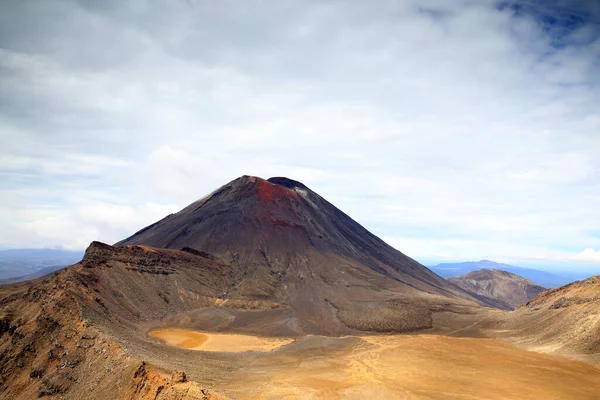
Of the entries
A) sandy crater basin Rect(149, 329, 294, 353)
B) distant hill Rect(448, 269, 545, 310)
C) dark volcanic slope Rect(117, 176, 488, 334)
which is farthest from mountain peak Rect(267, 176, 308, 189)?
distant hill Rect(448, 269, 545, 310)

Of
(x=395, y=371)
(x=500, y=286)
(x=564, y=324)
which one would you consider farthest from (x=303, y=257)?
(x=500, y=286)

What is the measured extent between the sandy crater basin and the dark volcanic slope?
5.83m

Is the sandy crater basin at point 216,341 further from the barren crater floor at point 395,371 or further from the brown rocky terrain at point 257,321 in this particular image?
A: the brown rocky terrain at point 257,321

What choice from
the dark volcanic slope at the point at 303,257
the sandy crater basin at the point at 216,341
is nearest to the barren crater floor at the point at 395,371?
the sandy crater basin at the point at 216,341

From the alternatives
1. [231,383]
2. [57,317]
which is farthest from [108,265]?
[231,383]

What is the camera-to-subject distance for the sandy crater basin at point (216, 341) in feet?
124

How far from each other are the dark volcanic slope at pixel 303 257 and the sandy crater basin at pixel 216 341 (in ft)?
19.1

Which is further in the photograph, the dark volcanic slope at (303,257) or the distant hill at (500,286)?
the distant hill at (500,286)

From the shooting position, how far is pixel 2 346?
26.2 meters

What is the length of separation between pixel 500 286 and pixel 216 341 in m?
131

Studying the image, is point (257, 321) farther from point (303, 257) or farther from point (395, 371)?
point (395, 371)

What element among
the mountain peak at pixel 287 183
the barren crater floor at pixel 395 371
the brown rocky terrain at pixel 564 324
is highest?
the mountain peak at pixel 287 183

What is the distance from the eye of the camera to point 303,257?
68312 mm

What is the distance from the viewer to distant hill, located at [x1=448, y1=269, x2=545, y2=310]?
432ft
